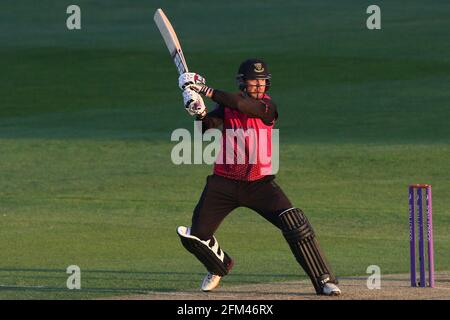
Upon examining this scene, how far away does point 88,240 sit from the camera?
1603 cm

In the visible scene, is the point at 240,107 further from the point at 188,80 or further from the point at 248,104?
the point at 188,80

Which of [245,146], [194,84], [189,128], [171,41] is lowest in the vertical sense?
[245,146]

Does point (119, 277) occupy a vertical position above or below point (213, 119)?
Result: below

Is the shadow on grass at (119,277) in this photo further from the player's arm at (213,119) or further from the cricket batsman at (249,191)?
the player's arm at (213,119)

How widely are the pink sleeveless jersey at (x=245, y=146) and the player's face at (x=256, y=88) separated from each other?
9.5 inches

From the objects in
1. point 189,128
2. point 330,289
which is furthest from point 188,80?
point 189,128

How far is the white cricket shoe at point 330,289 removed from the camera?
38.3 feet

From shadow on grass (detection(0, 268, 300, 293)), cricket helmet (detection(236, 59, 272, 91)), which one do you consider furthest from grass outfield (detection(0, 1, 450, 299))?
cricket helmet (detection(236, 59, 272, 91))

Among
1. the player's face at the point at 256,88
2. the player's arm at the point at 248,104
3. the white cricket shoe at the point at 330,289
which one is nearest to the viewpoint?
the player's arm at the point at 248,104

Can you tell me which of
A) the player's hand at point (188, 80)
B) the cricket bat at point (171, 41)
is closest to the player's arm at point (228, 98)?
the player's hand at point (188, 80)

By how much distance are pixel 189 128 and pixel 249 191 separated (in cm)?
1487

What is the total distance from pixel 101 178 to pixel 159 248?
6.40 metres

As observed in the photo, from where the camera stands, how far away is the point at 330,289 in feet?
38.3

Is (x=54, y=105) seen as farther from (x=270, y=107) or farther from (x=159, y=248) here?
(x=270, y=107)
